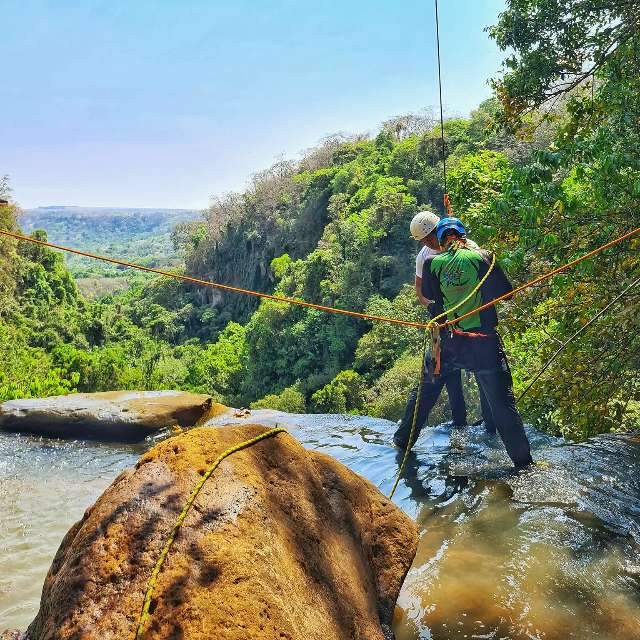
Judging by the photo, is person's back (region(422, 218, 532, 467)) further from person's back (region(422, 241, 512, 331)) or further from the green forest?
the green forest

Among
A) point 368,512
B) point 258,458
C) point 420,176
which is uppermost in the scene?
point 420,176

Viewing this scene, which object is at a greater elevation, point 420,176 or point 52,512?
point 420,176

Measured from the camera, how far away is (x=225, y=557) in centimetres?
215

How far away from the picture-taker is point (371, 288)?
3728 centimetres

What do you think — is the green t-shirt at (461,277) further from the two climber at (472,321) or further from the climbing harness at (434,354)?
the climbing harness at (434,354)

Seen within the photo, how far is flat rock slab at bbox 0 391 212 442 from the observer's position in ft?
31.5

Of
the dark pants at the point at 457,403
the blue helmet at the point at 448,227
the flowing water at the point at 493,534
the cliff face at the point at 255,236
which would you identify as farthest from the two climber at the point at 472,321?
the cliff face at the point at 255,236

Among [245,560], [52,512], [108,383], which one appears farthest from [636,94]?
[108,383]

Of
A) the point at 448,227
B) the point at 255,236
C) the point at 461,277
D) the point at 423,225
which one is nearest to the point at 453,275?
the point at 461,277

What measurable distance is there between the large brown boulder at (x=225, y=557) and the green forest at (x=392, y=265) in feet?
13.2

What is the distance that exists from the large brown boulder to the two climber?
2334 millimetres

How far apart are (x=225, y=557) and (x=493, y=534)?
2.48 metres

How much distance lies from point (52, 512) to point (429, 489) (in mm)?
3948

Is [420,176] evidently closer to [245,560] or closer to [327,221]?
[327,221]
